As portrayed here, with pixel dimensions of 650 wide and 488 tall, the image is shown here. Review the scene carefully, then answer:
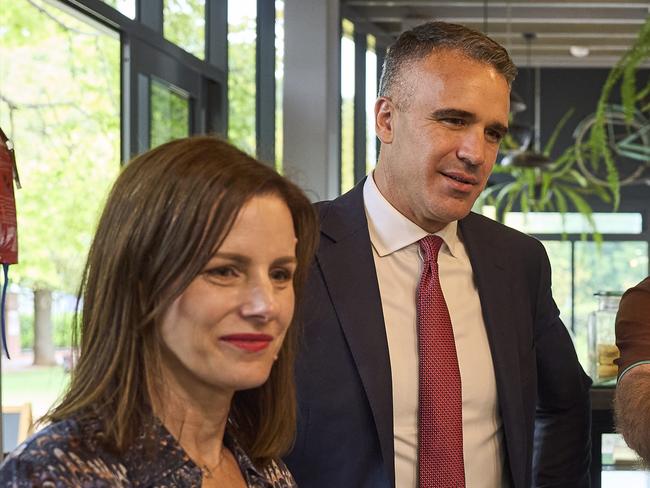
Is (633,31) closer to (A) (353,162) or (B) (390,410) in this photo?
(A) (353,162)

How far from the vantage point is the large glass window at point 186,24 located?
4465mm

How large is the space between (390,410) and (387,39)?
733cm

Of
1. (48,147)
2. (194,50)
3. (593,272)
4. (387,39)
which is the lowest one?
(593,272)

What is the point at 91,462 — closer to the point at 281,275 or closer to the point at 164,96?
the point at 281,275

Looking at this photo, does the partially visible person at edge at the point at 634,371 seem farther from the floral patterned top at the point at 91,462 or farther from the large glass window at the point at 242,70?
the large glass window at the point at 242,70

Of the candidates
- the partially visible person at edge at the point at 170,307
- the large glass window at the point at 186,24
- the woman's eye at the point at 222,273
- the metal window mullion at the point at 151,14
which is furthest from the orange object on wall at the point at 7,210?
the large glass window at the point at 186,24

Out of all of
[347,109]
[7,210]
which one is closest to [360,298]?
[7,210]

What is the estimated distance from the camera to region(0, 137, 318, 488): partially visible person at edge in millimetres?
1144

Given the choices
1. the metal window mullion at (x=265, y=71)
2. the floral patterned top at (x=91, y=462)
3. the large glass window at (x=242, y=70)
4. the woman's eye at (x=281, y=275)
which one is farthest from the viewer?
the metal window mullion at (x=265, y=71)

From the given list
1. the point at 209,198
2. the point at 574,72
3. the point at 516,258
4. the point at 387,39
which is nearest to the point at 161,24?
the point at 516,258

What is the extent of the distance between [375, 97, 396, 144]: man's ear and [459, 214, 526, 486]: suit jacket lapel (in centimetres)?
22

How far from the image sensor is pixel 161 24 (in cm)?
433

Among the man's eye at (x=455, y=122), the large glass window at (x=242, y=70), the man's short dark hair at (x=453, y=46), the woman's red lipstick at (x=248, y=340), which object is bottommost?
the woman's red lipstick at (x=248, y=340)

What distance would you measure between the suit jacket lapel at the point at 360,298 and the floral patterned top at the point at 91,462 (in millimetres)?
725
